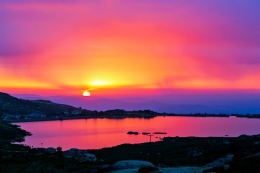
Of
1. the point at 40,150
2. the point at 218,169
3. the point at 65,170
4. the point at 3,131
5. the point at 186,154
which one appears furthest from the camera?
the point at 3,131

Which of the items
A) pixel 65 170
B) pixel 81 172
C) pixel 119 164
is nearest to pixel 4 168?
pixel 65 170

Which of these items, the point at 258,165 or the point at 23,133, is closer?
the point at 258,165

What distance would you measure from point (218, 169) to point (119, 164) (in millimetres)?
10050

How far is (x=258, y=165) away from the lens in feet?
57.3

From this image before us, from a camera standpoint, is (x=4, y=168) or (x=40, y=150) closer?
(x=4, y=168)

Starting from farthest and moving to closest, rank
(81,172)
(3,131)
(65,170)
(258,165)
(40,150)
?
1. (3,131)
2. (40,150)
3. (65,170)
4. (81,172)
5. (258,165)

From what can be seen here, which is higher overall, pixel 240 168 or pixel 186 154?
pixel 240 168

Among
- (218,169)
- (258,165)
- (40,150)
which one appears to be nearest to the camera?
(258,165)

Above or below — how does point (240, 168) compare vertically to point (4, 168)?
above

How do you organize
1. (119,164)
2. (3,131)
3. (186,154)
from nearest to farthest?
1. (119,164)
2. (186,154)
3. (3,131)

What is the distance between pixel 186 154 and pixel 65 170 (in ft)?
178

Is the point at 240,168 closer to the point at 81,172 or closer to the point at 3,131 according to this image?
the point at 81,172

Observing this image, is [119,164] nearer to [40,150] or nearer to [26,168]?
[26,168]

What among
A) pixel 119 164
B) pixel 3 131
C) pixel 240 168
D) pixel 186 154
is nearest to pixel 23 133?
pixel 3 131
